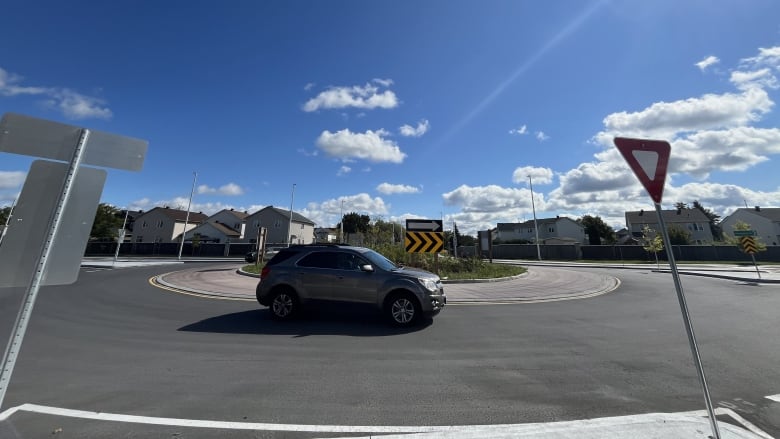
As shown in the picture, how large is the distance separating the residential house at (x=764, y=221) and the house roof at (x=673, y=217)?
204 inches

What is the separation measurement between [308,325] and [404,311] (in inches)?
88.1

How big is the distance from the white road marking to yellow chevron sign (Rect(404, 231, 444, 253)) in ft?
36.9

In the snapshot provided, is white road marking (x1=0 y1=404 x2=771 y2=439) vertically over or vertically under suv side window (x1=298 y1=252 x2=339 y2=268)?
under

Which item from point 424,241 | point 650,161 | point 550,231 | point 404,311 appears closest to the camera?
point 650,161

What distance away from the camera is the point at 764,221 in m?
62.7

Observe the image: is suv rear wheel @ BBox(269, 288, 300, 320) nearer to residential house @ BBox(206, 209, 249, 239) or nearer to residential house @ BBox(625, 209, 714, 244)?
residential house @ BBox(206, 209, 249, 239)

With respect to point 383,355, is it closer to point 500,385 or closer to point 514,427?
point 500,385

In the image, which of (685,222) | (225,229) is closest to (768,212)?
(685,222)

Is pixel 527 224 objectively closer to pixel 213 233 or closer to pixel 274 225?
pixel 274 225

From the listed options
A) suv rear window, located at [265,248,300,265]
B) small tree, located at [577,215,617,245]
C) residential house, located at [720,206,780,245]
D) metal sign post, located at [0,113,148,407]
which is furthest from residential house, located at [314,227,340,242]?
residential house, located at [720,206,780,245]

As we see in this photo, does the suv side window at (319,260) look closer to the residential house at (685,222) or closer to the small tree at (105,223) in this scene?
the small tree at (105,223)

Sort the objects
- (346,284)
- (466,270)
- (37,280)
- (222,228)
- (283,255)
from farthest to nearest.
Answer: (222,228), (466,270), (283,255), (346,284), (37,280)

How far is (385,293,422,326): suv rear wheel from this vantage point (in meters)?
7.03

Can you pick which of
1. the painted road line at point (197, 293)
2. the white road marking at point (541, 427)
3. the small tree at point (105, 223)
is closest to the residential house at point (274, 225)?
the small tree at point (105, 223)
